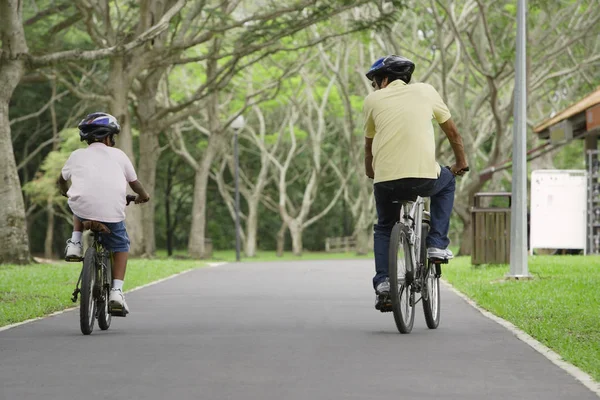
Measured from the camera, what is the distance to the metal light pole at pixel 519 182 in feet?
53.9

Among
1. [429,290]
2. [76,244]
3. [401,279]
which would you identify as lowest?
[429,290]

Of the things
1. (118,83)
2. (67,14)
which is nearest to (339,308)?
(118,83)

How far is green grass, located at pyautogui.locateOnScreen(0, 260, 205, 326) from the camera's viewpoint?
12.1m

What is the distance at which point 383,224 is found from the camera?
31.6ft

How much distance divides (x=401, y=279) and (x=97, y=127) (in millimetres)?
2768

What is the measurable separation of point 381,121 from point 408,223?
833mm

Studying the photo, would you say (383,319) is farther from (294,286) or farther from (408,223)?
(294,286)

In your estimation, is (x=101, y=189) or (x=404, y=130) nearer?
(x=404, y=130)

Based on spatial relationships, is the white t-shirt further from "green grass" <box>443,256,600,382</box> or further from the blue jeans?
"green grass" <box>443,256,600,382</box>

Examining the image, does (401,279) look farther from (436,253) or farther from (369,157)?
(369,157)

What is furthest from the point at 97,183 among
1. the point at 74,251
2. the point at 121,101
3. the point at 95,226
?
the point at 121,101

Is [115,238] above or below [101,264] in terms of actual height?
above

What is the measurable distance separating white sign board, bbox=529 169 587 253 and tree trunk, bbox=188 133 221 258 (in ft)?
45.7

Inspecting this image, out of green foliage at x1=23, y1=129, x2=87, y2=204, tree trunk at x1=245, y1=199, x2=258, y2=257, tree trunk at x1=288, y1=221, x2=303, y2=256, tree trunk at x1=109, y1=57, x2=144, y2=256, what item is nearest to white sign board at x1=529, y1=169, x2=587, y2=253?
tree trunk at x1=109, y1=57, x2=144, y2=256
